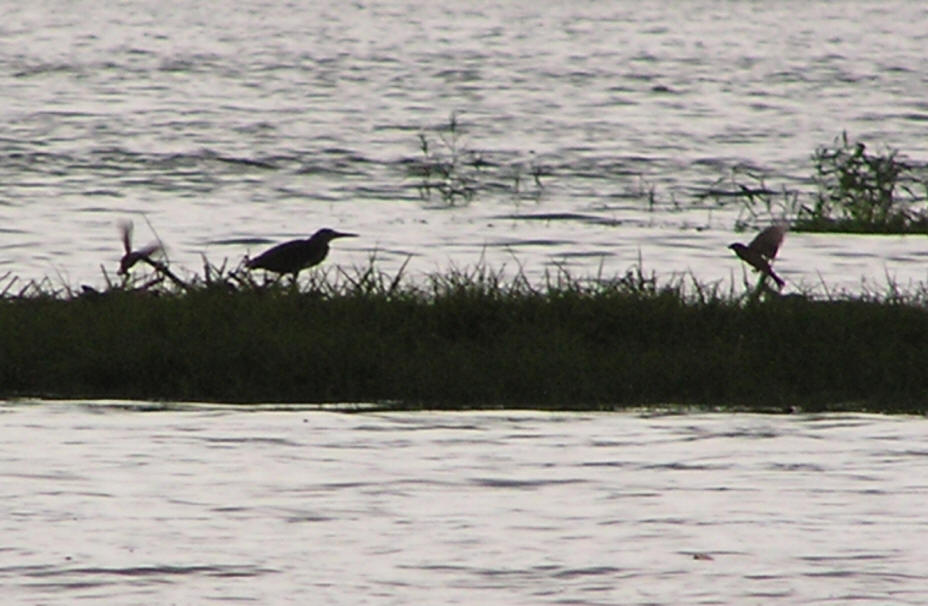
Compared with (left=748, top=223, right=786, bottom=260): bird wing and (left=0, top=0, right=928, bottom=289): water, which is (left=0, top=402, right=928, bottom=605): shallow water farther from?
(left=0, top=0, right=928, bottom=289): water

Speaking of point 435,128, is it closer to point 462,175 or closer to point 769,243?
point 462,175

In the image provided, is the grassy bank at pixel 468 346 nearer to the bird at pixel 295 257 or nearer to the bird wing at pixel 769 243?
the bird at pixel 295 257

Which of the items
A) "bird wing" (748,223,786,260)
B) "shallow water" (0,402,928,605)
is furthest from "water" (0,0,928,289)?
"shallow water" (0,402,928,605)

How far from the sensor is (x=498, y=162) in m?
29.0

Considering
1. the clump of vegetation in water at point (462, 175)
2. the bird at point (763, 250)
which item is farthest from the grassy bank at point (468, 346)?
the clump of vegetation in water at point (462, 175)

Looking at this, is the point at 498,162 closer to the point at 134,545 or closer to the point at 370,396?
the point at 370,396

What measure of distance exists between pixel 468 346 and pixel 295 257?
152 centimetres

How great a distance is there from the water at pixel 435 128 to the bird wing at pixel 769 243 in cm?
27

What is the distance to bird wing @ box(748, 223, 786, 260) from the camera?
13102 millimetres

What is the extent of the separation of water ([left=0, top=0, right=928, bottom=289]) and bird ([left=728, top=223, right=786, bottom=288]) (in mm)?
272

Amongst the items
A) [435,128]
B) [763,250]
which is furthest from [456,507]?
[435,128]

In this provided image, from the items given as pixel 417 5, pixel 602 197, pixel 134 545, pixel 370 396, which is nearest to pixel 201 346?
pixel 370 396

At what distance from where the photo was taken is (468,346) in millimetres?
11672

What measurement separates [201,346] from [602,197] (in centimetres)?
1345
